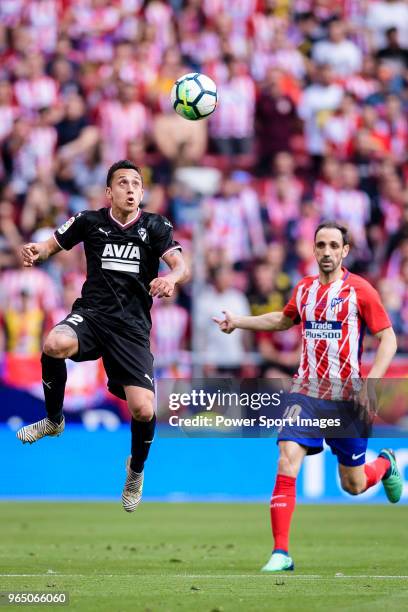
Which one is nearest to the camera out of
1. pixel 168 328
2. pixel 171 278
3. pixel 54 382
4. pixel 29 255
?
pixel 171 278

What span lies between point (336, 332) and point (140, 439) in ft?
5.58

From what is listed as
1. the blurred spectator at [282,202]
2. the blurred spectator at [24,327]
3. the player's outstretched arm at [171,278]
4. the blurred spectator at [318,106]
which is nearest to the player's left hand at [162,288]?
the player's outstretched arm at [171,278]

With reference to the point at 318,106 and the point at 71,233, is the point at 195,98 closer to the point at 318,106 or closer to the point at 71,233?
the point at 71,233

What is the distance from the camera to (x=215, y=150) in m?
20.4

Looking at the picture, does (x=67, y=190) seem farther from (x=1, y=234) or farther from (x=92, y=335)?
(x=92, y=335)

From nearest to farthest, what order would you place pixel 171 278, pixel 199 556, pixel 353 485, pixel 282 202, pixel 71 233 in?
1. pixel 171 278
2. pixel 71 233
3. pixel 353 485
4. pixel 199 556
5. pixel 282 202

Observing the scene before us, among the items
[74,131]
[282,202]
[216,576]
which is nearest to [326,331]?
[216,576]

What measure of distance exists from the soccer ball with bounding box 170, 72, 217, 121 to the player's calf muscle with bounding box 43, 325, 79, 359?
2.57m

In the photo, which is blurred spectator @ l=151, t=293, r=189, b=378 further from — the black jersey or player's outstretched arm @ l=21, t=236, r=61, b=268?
player's outstretched arm @ l=21, t=236, r=61, b=268

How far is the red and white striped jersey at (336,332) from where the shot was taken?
9414mm

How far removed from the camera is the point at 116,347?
922 centimetres

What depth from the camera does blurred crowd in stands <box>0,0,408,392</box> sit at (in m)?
17.8

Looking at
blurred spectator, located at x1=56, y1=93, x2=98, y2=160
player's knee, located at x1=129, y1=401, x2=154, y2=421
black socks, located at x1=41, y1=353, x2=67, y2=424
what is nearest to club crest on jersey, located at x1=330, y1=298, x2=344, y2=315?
player's knee, located at x1=129, y1=401, x2=154, y2=421

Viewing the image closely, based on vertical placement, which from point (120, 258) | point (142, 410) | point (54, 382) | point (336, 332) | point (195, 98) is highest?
point (195, 98)
